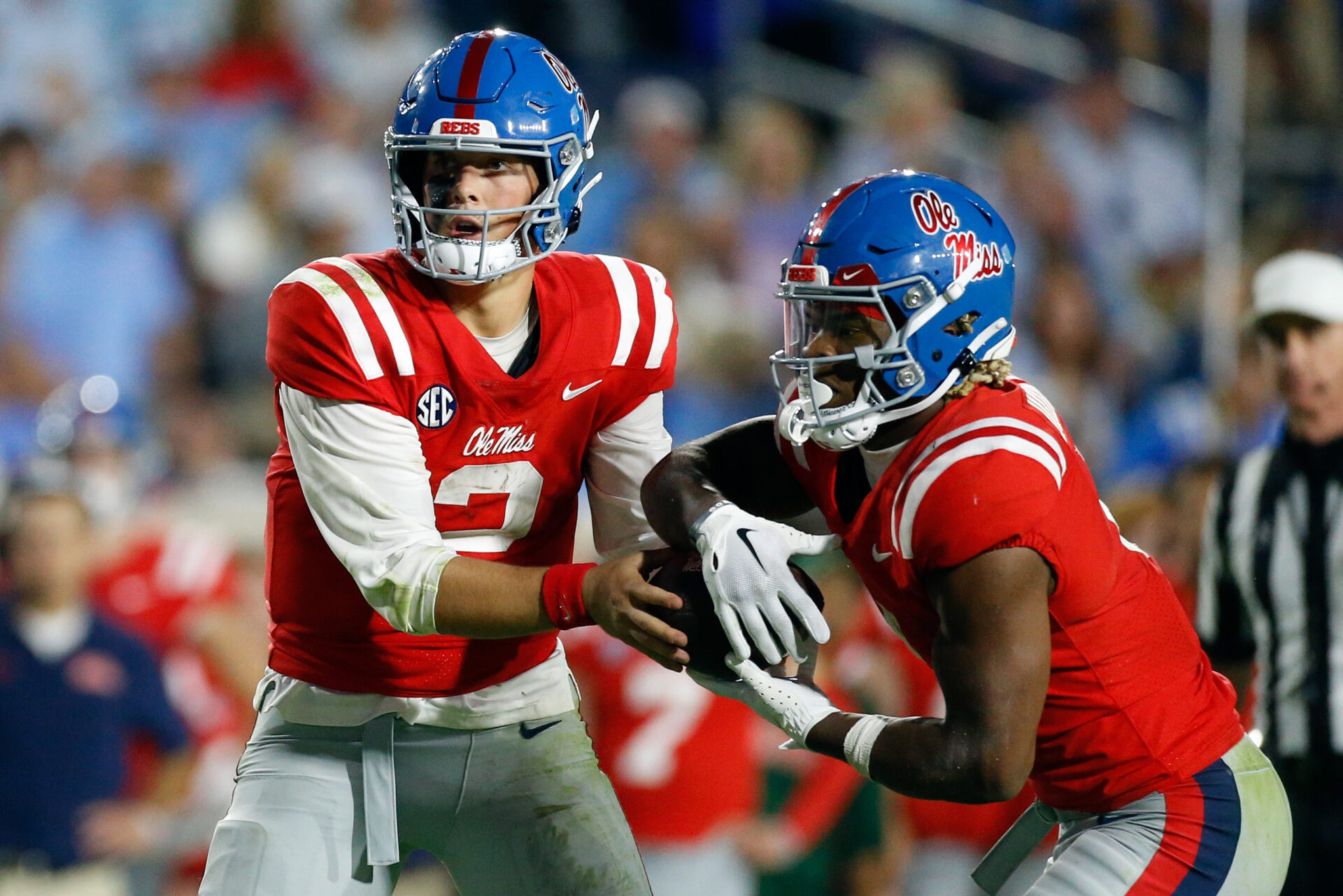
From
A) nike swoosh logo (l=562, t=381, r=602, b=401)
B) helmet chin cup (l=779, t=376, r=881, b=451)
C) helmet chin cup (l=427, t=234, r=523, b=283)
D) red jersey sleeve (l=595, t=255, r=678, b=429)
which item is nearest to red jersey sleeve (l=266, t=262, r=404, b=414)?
helmet chin cup (l=427, t=234, r=523, b=283)

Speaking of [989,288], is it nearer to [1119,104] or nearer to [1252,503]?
[1252,503]

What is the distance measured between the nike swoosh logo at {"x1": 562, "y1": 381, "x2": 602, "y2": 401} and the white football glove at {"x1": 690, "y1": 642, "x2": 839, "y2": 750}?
58cm

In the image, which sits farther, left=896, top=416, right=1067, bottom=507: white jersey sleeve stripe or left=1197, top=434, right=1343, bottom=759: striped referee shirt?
left=1197, top=434, right=1343, bottom=759: striped referee shirt

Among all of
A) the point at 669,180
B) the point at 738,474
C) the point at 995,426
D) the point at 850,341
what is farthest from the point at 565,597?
the point at 669,180

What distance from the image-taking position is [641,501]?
8.60 feet

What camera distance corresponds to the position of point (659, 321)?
105 inches

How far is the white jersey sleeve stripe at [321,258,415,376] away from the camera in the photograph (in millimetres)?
2393

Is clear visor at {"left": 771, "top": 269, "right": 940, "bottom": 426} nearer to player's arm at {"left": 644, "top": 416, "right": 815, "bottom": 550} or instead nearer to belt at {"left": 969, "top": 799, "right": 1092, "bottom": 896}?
player's arm at {"left": 644, "top": 416, "right": 815, "bottom": 550}

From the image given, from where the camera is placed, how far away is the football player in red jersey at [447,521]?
235 centimetres

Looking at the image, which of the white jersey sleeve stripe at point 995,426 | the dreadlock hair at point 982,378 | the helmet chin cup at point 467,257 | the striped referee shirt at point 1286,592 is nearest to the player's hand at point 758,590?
the white jersey sleeve stripe at point 995,426

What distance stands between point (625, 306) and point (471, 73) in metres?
0.49

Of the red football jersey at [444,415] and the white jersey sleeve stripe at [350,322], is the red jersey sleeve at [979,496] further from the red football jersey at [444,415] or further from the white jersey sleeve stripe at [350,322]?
the white jersey sleeve stripe at [350,322]

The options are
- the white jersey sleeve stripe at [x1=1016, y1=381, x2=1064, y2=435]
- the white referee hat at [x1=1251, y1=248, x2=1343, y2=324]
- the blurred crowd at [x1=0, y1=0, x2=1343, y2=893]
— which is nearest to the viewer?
the white jersey sleeve stripe at [x1=1016, y1=381, x2=1064, y2=435]

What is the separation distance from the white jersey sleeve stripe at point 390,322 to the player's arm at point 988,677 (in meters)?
0.95
